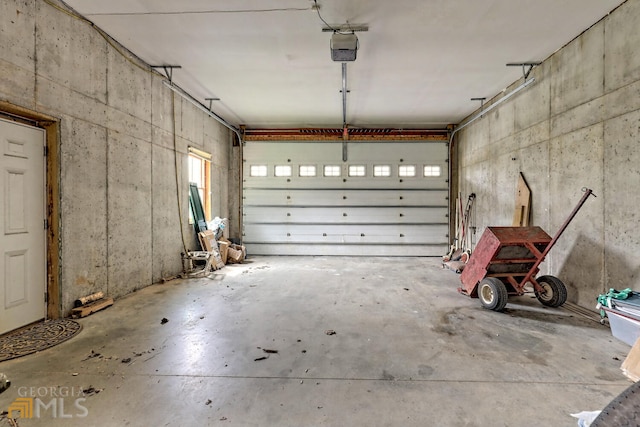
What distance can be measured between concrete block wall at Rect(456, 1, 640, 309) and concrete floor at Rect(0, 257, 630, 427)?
2.25 feet

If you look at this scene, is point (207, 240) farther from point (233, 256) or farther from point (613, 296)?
point (613, 296)

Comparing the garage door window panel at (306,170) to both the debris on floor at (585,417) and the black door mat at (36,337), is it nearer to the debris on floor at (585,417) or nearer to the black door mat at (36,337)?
the black door mat at (36,337)

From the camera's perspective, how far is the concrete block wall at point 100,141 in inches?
110

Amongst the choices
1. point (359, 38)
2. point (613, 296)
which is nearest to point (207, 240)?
point (359, 38)

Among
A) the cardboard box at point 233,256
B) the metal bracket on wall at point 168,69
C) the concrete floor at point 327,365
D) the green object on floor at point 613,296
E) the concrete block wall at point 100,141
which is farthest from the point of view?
the cardboard box at point 233,256

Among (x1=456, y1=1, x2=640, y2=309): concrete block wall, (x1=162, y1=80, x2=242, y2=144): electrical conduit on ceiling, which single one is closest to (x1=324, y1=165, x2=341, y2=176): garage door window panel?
(x1=162, y1=80, x2=242, y2=144): electrical conduit on ceiling

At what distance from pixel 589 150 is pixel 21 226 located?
6248mm

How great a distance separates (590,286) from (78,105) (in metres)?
6.36

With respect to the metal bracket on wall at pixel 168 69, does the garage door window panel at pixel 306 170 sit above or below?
below

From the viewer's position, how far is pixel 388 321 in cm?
314

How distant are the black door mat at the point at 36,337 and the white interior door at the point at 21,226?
0.36 ft

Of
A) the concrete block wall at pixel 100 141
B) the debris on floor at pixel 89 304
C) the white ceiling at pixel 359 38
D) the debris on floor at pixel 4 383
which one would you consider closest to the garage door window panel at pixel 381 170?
the white ceiling at pixel 359 38

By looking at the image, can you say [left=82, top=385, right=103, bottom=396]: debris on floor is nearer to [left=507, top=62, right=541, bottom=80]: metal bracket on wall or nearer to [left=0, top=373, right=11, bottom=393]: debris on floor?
[left=0, top=373, right=11, bottom=393]: debris on floor

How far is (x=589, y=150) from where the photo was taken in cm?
342
